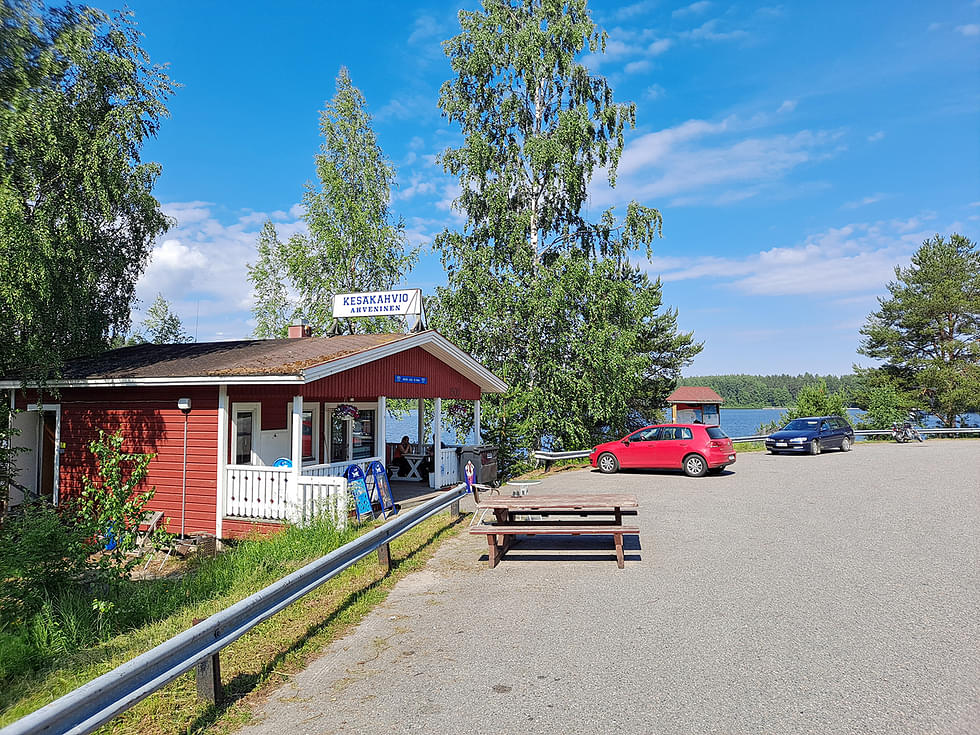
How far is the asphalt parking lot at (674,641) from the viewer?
4156 mm

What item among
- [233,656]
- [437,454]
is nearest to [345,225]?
[437,454]

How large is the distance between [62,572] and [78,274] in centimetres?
1566

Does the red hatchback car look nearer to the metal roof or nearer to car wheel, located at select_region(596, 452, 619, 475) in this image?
car wheel, located at select_region(596, 452, 619, 475)

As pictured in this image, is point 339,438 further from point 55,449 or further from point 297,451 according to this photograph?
point 297,451

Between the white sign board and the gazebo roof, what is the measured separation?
24705 millimetres

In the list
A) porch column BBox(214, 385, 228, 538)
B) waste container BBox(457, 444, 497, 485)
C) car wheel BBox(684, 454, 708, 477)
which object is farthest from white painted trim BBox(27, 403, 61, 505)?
car wheel BBox(684, 454, 708, 477)

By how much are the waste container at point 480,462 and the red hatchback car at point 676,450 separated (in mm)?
3626

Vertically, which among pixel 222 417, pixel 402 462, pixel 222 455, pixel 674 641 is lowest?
pixel 674 641

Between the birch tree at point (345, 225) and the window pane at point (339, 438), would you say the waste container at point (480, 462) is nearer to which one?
the window pane at point (339, 438)

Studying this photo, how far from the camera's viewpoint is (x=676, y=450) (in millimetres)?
18766

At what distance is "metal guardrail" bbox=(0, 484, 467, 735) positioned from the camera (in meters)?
3.08

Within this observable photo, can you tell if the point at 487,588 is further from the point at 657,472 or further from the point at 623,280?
the point at 623,280

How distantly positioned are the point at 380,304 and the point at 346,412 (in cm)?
423

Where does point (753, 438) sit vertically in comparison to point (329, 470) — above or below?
below
